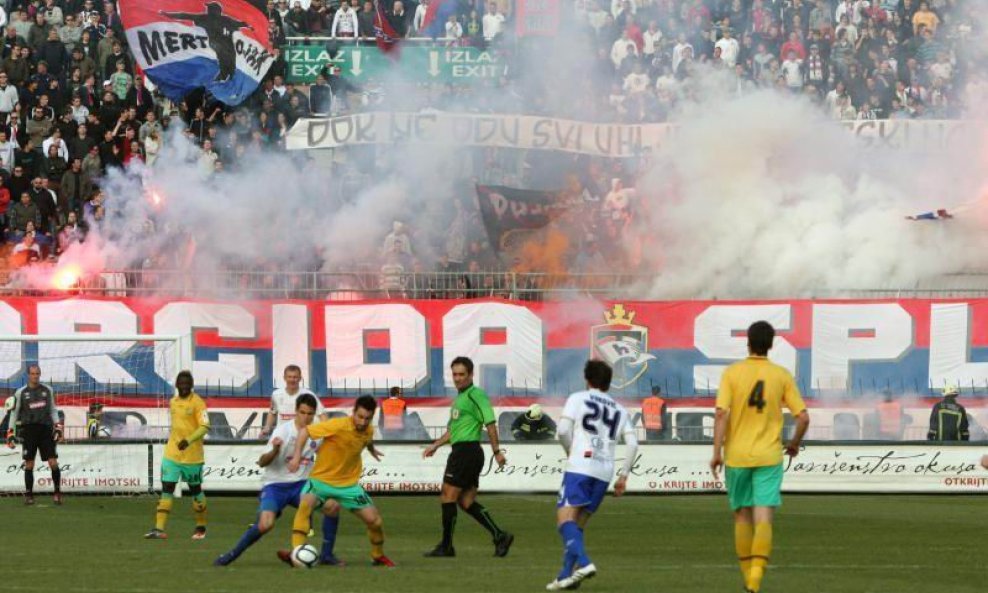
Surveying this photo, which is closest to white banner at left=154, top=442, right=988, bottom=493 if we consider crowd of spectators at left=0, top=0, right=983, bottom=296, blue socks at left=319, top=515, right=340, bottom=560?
crowd of spectators at left=0, top=0, right=983, bottom=296

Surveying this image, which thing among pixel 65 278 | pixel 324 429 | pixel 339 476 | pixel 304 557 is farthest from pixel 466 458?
pixel 65 278

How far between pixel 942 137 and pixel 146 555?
17434 mm

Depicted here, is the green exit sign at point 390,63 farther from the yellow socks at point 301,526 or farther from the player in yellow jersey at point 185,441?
the yellow socks at point 301,526

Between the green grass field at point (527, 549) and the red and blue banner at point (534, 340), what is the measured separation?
3325mm

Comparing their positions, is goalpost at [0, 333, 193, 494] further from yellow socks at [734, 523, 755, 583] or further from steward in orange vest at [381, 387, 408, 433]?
yellow socks at [734, 523, 755, 583]

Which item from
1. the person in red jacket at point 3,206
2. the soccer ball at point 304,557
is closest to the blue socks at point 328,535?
the soccer ball at point 304,557

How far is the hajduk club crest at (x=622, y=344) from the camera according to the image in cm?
2567

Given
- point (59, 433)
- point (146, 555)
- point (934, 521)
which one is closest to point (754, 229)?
point (934, 521)

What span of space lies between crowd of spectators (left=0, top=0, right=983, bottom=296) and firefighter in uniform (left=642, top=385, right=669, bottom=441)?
2.68 meters

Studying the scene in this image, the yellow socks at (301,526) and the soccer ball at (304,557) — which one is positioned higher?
the yellow socks at (301,526)

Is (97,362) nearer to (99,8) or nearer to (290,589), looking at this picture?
(99,8)

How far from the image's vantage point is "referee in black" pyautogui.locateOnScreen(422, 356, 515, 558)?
1491 cm

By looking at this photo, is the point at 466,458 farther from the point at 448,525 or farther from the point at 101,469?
the point at 101,469

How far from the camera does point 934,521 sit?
19.0 metres
